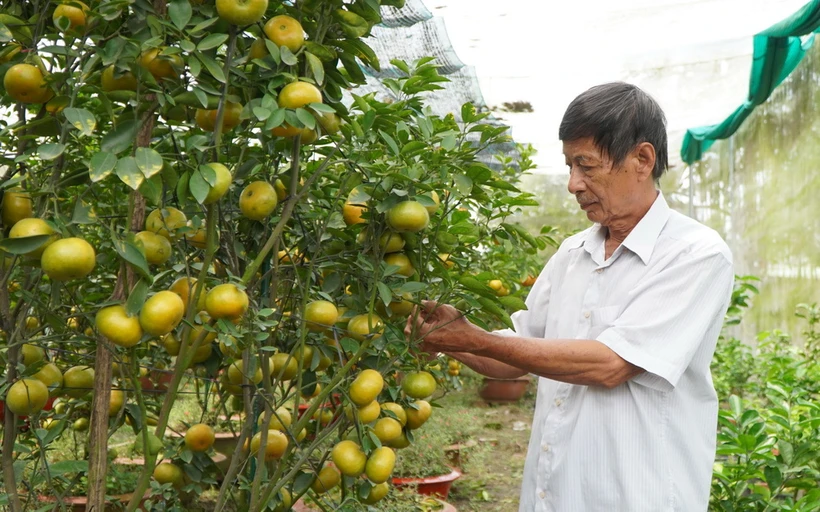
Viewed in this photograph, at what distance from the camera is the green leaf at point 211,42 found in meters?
1.29

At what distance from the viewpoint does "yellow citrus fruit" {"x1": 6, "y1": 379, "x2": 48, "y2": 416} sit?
1.49 m

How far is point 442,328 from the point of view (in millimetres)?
1832

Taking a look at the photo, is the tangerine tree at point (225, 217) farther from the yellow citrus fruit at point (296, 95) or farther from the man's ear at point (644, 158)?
the man's ear at point (644, 158)

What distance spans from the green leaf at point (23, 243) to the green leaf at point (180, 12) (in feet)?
1.25

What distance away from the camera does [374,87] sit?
5.64 meters

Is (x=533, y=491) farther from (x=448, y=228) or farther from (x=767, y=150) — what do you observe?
(x=767, y=150)

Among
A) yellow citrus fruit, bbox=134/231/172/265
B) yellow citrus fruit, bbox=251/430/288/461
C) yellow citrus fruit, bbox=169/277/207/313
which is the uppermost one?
yellow citrus fruit, bbox=134/231/172/265

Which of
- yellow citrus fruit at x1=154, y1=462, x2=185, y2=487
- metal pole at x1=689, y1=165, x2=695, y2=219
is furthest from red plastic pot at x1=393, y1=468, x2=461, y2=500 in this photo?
metal pole at x1=689, y1=165, x2=695, y2=219

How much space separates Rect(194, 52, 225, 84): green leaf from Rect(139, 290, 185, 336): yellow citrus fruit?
0.35 meters

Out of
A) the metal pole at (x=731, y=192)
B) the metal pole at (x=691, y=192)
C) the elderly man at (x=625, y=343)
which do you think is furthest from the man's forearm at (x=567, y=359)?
the metal pole at (x=691, y=192)

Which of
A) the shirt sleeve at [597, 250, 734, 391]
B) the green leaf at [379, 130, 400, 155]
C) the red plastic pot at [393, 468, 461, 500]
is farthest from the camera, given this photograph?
the red plastic pot at [393, 468, 461, 500]

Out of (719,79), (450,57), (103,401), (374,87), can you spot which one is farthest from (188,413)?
(719,79)

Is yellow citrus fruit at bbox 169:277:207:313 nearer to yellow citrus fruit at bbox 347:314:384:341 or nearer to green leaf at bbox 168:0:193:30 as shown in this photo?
yellow citrus fruit at bbox 347:314:384:341

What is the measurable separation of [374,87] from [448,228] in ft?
12.9
